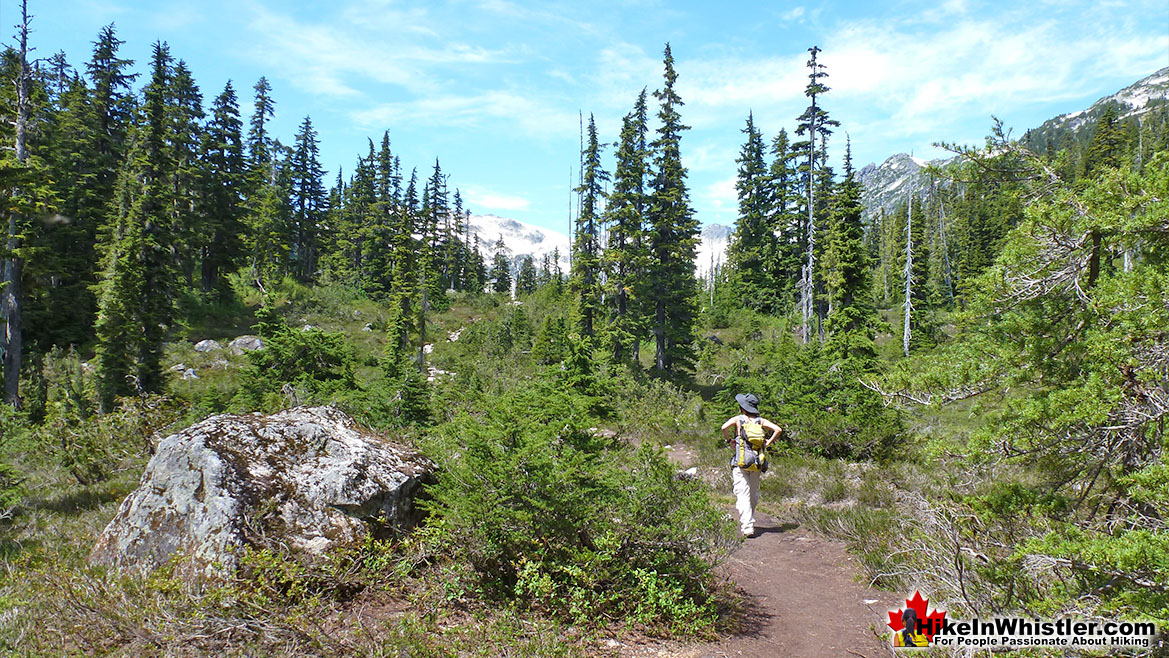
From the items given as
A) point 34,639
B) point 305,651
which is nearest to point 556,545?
point 305,651

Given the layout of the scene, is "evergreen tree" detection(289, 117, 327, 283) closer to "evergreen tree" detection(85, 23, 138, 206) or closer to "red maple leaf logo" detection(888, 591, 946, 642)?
"evergreen tree" detection(85, 23, 138, 206)

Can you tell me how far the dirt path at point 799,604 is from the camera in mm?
4340

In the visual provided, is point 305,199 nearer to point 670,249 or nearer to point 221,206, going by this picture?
point 221,206

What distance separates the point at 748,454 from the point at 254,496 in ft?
17.5

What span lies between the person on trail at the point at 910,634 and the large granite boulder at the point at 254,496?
4437mm

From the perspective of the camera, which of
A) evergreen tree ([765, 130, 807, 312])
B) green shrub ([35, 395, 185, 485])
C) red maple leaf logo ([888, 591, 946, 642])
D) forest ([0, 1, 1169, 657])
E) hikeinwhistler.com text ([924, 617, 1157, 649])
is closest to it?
hikeinwhistler.com text ([924, 617, 1157, 649])

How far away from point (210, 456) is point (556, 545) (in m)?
3.15

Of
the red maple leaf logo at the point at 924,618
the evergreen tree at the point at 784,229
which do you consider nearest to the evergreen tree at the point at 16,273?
the red maple leaf logo at the point at 924,618

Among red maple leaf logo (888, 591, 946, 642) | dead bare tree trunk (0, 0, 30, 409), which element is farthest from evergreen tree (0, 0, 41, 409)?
red maple leaf logo (888, 591, 946, 642)

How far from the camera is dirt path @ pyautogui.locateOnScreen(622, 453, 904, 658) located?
4.34 m

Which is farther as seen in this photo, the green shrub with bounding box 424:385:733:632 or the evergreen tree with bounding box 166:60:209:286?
the evergreen tree with bounding box 166:60:209:286

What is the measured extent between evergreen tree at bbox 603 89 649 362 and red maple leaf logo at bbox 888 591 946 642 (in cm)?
1974

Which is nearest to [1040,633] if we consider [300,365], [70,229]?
[300,365]

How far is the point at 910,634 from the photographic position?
4.13 metres
